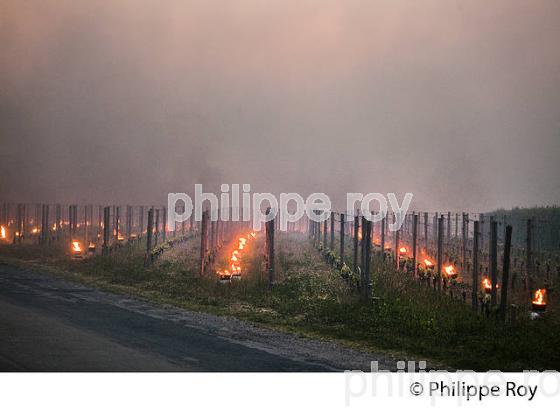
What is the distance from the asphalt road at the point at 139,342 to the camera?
Answer: 38.4 feet

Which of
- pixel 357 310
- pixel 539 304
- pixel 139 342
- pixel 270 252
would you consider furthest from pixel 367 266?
pixel 139 342

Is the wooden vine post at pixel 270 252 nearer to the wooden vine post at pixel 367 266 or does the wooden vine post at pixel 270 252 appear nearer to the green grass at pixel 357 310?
the green grass at pixel 357 310

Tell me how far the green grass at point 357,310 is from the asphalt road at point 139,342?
163 centimetres

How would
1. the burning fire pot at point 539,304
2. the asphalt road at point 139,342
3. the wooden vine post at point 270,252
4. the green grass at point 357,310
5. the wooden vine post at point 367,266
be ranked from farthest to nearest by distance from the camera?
1. the wooden vine post at point 270,252
2. the wooden vine post at point 367,266
3. the burning fire pot at point 539,304
4. the green grass at point 357,310
5. the asphalt road at point 139,342

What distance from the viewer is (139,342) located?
45.7ft

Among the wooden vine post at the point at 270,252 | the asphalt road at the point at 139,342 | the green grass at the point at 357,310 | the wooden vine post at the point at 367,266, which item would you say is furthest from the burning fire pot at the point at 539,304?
the wooden vine post at the point at 270,252

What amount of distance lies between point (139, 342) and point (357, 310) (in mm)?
7768

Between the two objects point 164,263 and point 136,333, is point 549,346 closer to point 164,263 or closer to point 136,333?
point 136,333

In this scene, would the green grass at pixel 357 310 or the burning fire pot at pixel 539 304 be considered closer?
the green grass at pixel 357 310

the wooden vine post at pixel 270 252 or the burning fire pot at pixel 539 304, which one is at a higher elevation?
the wooden vine post at pixel 270 252

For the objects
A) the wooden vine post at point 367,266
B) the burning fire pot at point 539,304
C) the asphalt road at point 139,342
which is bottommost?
the asphalt road at point 139,342

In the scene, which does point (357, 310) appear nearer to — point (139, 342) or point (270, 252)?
point (270, 252)
